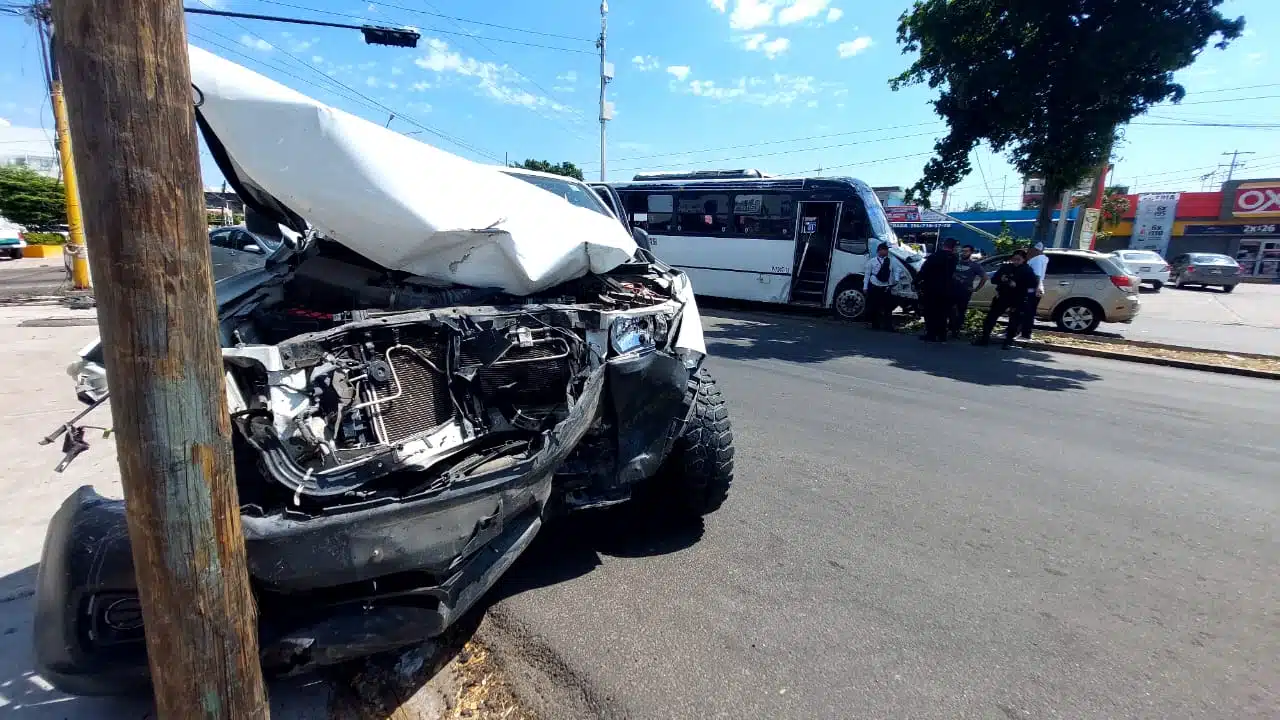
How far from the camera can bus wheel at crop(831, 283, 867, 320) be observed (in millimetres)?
12078

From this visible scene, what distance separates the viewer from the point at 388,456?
89.4 inches

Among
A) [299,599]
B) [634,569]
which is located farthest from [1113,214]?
[299,599]

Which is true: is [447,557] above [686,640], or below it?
above

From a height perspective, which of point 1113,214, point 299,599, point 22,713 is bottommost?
point 22,713

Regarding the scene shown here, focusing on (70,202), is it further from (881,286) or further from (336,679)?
(881,286)

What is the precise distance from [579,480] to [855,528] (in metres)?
1.81

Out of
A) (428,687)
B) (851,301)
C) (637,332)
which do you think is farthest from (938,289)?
(428,687)

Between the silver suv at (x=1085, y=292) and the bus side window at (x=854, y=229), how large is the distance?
8.83 ft

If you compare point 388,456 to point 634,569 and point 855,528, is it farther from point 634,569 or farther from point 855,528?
point 855,528

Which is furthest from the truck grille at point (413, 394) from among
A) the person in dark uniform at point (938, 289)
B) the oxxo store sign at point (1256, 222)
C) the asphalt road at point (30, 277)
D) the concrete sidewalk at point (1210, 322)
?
the oxxo store sign at point (1256, 222)

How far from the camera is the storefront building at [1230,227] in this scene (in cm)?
2997

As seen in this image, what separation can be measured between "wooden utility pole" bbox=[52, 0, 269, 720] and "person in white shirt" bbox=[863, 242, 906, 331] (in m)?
11.1

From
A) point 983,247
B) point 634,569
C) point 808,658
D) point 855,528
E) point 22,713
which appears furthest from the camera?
point 983,247

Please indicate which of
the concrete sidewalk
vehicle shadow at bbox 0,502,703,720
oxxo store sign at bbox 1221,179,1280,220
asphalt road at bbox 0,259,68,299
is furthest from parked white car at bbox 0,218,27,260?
oxxo store sign at bbox 1221,179,1280,220
